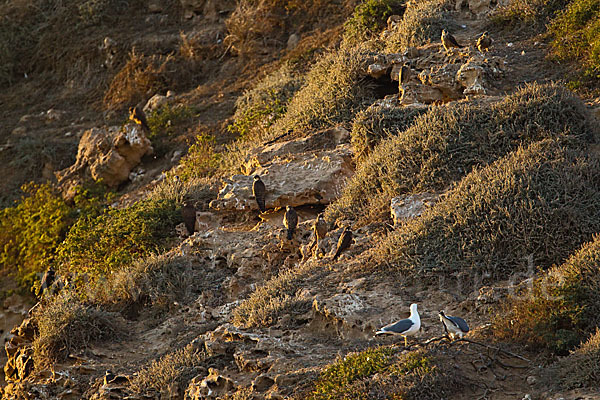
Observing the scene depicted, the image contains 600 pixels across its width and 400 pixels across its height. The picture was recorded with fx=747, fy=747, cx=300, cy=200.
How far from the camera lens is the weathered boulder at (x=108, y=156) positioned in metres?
16.0

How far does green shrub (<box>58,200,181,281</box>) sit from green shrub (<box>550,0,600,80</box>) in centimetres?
674

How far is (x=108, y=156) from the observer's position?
15977 millimetres

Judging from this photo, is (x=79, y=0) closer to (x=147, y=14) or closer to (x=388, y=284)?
(x=147, y=14)

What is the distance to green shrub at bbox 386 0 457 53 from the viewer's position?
529 inches

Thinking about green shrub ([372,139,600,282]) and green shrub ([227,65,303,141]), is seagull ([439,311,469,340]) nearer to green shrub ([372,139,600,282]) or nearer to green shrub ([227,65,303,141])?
green shrub ([372,139,600,282])

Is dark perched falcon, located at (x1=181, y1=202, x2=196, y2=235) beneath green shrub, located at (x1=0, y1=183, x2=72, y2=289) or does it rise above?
above

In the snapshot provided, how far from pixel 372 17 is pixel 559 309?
34.1 feet

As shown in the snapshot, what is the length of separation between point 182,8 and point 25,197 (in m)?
7.68

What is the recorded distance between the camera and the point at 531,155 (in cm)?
864

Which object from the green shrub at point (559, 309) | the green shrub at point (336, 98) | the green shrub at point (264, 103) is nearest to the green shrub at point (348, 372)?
the green shrub at point (559, 309)

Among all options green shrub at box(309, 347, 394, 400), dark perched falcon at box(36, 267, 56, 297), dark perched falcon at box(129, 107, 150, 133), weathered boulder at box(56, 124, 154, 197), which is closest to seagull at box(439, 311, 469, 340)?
green shrub at box(309, 347, 394, 400)

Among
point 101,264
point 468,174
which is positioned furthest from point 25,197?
point 468,174

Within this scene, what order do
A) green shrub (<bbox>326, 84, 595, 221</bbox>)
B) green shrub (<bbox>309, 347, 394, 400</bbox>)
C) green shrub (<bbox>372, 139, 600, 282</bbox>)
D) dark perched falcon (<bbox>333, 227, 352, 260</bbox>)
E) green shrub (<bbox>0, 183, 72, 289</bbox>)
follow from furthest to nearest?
green shrub (<bbox>0, 183, 72, 289</bbox>) < green shrub (<bbox>326, 84, 595, 221</bbox>) < dark perched falcon (<bbox>333, 227, 352, 260</bbox>) < green shrub (<bbox>372, 139, 600, 282</bbox>) < green shrub (<bbox>309, 347, 394, 400</bbox>)

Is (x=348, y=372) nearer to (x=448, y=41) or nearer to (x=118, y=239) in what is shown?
(x=118, y=239)
